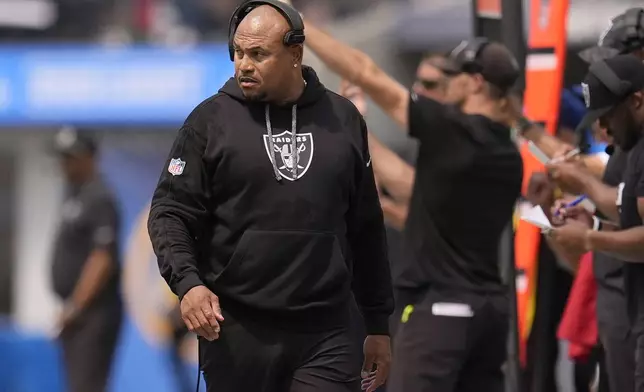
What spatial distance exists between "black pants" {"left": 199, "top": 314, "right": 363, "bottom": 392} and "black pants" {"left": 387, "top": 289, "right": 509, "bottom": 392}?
4.68ft

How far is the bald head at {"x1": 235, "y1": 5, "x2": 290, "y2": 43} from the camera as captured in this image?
511 cm

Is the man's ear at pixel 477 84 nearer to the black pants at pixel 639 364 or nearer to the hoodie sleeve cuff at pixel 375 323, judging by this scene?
the black pants at pixel 639 364

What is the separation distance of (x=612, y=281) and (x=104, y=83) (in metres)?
8.83

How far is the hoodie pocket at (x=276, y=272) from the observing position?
5082 mm

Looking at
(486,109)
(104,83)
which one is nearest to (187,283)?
(486,109)

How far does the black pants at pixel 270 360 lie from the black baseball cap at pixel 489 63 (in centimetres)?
207

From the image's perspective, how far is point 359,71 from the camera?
275 inches

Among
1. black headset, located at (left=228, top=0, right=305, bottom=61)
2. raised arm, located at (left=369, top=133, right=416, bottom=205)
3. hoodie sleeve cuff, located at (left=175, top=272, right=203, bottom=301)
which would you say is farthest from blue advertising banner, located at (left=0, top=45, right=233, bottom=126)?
hoodie sleeve cuff, located at (left=175, top=272, right=203, bottom=301)

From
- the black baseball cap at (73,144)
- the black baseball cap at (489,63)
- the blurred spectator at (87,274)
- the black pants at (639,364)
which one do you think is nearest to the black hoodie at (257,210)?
the black pants at (639,364)

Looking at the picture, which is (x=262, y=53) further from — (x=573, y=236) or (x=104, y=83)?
(x=104, y=83)

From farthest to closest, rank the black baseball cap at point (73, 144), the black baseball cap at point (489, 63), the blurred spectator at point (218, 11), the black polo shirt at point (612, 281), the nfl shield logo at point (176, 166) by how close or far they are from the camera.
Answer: the blurred spectator at point (218, 11) < the black baseball cap at point (73, 144) < the black baseball cap at point (489, 63) < the black polo shirt at point (612, 281) < the nfl shield logo at point (176, 166)

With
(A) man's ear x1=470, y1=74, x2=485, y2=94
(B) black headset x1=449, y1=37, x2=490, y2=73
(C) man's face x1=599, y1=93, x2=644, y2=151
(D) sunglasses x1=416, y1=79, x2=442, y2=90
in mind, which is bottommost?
(D) sunglasses x1=416, y1=79, x2=442, y2=90

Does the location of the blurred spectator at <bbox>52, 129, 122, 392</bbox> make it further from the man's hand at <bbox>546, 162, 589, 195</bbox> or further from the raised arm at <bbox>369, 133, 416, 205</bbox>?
the man's hand at <bbox>546, 162, 589, 195</bbox>

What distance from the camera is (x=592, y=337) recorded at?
7.04m
